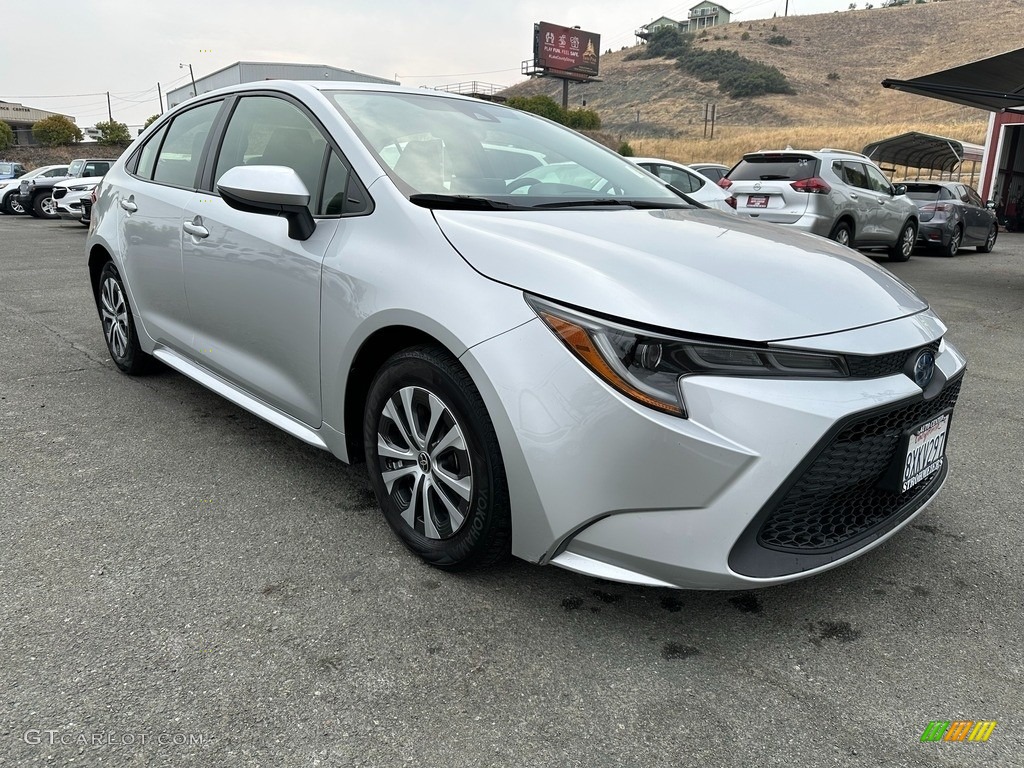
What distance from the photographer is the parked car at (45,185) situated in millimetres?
19219

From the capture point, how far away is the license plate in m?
2.03

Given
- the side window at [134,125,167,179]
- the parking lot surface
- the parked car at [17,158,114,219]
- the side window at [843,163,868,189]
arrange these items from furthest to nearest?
the parked car at [17,158,114,219]
the side window at [843,163,868,189]
the side window at [134,125,167,179]
the parking lot surface

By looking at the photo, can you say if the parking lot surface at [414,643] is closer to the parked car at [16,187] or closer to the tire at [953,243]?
the tire at [953,243]

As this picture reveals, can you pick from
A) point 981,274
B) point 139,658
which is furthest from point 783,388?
A: point 981,274

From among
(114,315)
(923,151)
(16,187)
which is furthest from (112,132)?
(114,315)

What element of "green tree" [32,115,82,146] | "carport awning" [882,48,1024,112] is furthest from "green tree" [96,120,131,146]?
"carport awning" [882,48,1024,112]

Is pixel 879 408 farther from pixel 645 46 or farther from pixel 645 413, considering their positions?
pixel 645 46

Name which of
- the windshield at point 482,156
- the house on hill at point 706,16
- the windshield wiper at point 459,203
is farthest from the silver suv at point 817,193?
the house on hill at point 706,16

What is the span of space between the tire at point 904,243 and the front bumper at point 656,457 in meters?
11.3

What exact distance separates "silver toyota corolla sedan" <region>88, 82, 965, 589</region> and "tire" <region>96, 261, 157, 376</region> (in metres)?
1.26

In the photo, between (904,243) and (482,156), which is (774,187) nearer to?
(904,243)

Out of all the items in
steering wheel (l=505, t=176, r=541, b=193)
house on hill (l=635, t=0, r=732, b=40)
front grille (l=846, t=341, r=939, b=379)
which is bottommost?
front grille (l=846, t=341, r=939, b=379)

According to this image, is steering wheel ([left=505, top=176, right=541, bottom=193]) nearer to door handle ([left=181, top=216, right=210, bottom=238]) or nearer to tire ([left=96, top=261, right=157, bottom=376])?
door handle ([left=181, top=216, right=210, bottom=238])

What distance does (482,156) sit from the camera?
9.20ft
